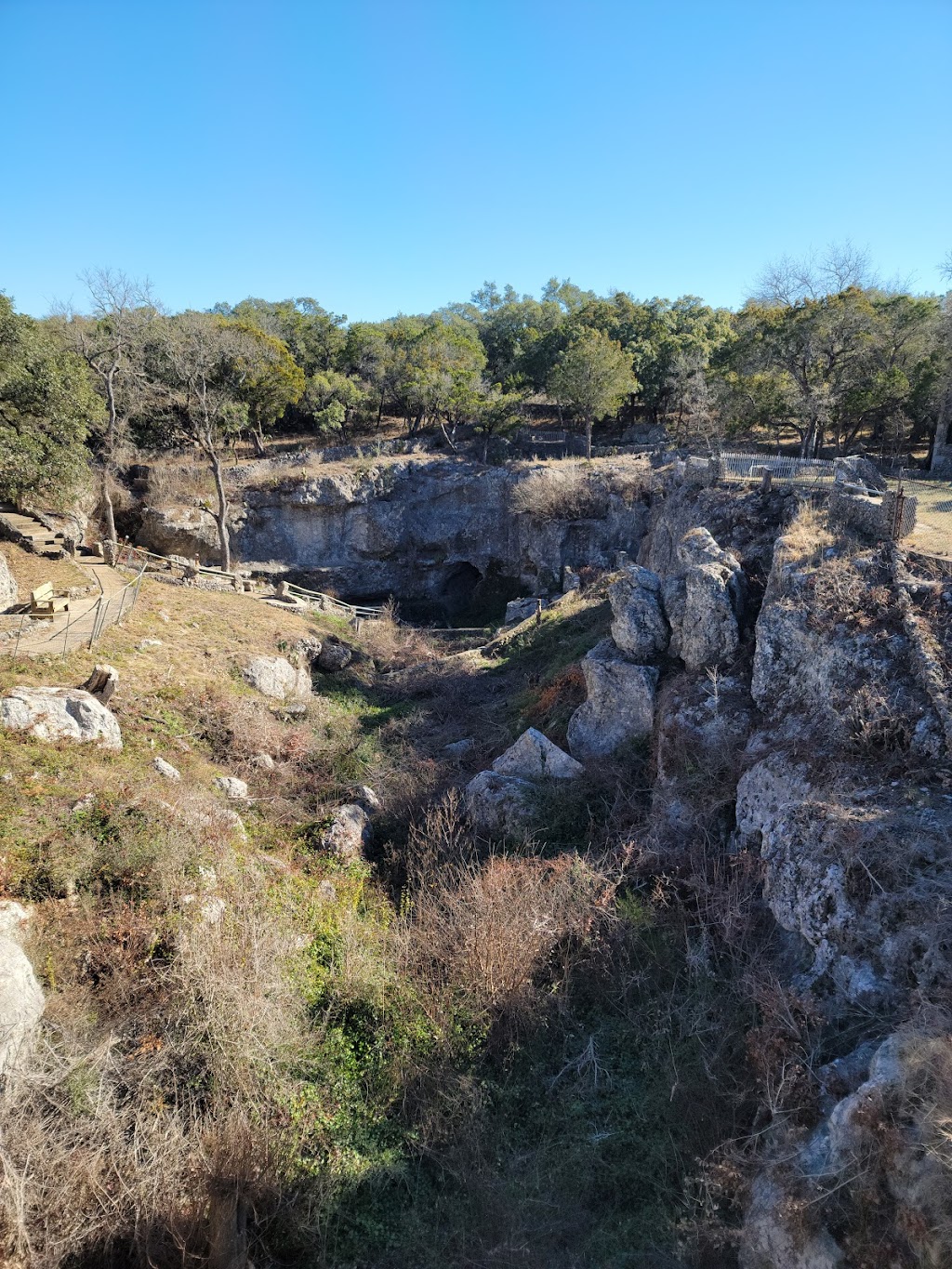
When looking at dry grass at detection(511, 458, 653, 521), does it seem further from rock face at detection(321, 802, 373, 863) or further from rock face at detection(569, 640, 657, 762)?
rock face at detection(321, 802, 373, 863)

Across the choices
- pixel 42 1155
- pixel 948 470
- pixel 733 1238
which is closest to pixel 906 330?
pixel 948 470

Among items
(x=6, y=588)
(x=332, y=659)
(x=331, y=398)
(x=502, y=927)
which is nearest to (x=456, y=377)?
(x=331, y=398)

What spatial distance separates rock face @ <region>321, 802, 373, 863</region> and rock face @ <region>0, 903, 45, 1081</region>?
514 centimetres

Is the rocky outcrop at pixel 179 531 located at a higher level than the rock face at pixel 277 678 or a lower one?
higher

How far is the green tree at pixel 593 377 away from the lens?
34.1 meters

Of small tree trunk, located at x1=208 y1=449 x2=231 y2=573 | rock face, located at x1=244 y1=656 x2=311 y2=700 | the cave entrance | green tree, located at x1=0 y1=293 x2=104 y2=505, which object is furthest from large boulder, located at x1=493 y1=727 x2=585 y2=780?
the cave entrance

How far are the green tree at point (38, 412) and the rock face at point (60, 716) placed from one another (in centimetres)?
1001

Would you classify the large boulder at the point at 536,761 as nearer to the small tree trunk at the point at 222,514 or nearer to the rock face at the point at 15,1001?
the rock face at the point at 15,1001

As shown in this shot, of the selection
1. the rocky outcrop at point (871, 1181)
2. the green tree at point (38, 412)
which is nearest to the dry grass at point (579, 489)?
the green tree at point (38, 412)

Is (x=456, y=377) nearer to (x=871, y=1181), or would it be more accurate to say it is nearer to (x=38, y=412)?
(x=38, y=412)

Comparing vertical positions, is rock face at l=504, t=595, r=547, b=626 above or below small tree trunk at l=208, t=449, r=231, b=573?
below

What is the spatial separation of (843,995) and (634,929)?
2570 mm

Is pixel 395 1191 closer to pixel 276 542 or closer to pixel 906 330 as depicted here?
pixel 276 542

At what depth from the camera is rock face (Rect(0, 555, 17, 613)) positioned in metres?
16.9
